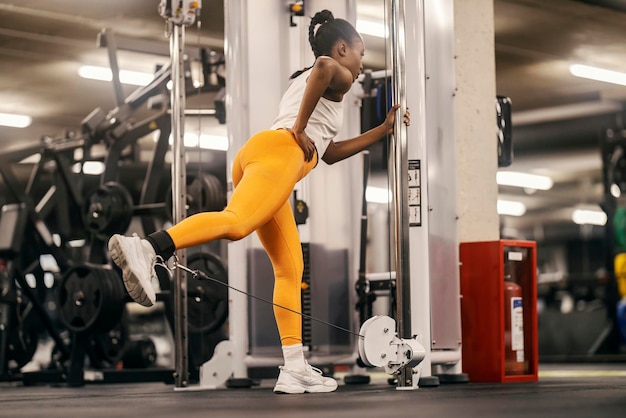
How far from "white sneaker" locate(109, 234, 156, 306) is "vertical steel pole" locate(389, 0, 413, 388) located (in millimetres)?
1082

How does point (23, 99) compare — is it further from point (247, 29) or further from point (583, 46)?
point (247, 29)

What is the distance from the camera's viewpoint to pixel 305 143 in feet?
12.4

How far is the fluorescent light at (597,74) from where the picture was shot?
10711mm

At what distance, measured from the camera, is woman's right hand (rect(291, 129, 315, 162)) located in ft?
12.4

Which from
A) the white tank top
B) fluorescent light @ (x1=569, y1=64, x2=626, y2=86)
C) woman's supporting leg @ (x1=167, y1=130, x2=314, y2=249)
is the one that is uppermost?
fluorescent light @ (x1=569, y1=64, x2=626, y2=86)

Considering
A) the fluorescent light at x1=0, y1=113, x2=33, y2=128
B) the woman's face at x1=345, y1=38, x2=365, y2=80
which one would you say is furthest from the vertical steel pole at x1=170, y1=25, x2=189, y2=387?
the fluorescent light at x1=0, y1=113, x2=33, y2=128

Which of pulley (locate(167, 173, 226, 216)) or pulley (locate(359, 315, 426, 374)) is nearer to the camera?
pulley (locate(359, 315, 426, 374))

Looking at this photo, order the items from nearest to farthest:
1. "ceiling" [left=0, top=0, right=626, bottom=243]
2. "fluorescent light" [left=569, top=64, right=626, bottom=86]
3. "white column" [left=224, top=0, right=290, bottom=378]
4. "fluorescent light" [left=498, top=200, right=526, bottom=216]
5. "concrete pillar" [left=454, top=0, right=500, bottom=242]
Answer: "white column" [left=224, top=0, right=290, bottom=378] → "concrete pillar" [left=454, top=0, right=500, bottom=242] → "ceiling" [left=0, top=0, right=626, bottom=243] → "fluorescent light" [left=569, top=64, right=626, bottom=86] → "fluorescent light" [left=498, top=200, right=526, bottom=216]

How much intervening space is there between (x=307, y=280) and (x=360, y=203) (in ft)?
2.10

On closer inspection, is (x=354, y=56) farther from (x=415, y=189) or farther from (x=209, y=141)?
(x=209, y=141)

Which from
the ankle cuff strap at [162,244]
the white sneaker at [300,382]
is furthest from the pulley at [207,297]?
the ankle cuff strap at [162,244]

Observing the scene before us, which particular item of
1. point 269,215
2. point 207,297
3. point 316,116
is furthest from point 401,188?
point 207,297

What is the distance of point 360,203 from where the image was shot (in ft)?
18.2

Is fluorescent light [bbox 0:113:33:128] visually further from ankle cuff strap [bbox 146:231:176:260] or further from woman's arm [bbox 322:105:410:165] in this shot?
ankle cuff strap [bbox 146:231:176:260]
